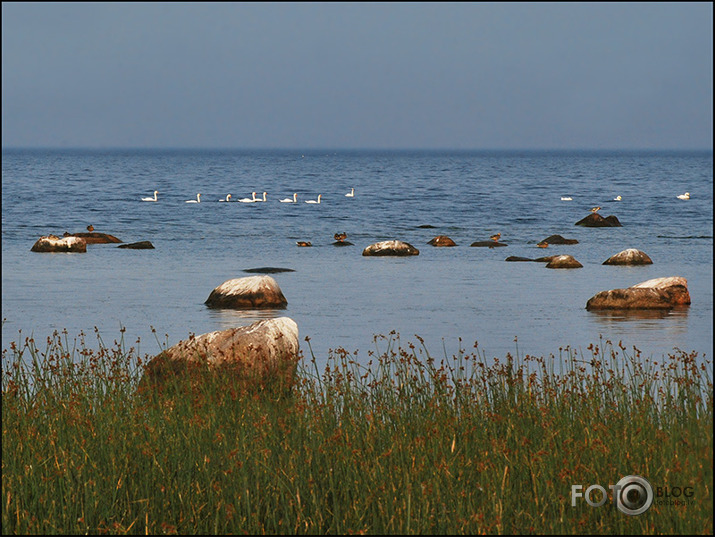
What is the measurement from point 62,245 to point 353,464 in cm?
2690

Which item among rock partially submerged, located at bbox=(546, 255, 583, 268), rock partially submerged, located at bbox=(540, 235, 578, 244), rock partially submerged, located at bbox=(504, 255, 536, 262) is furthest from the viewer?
rock partially submerged, located at bbox=(540, 235, 578, 244)

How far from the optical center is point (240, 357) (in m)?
9.50

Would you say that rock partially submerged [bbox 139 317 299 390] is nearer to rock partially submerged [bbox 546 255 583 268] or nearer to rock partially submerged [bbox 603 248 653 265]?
rock partially submerged [bbox 546 255 583 268]

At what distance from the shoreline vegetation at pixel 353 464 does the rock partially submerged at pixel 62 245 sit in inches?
949

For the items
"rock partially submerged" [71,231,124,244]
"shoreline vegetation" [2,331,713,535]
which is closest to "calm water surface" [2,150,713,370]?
"rock partially submerged" [71,231,124,244]

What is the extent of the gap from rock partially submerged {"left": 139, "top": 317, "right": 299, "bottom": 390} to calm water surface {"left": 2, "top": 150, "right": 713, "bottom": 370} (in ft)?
3.55

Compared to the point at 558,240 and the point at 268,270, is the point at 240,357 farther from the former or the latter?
the point at 558,240

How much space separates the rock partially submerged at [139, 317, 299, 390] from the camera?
913 cm

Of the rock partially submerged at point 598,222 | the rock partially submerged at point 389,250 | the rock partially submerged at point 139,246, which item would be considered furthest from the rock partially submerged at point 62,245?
the rock partially submerged at point 598,222

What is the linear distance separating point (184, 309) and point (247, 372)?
939 centimetres

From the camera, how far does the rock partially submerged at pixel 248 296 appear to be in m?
19.0

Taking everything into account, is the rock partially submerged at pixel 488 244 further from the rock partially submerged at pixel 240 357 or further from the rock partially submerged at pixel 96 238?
the rock partially submerged at pixel 240 357

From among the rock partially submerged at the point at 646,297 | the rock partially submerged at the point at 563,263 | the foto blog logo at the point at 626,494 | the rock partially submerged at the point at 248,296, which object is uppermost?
the foto blog logo at the point at 626,494

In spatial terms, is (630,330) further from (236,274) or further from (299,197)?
(299,197)
